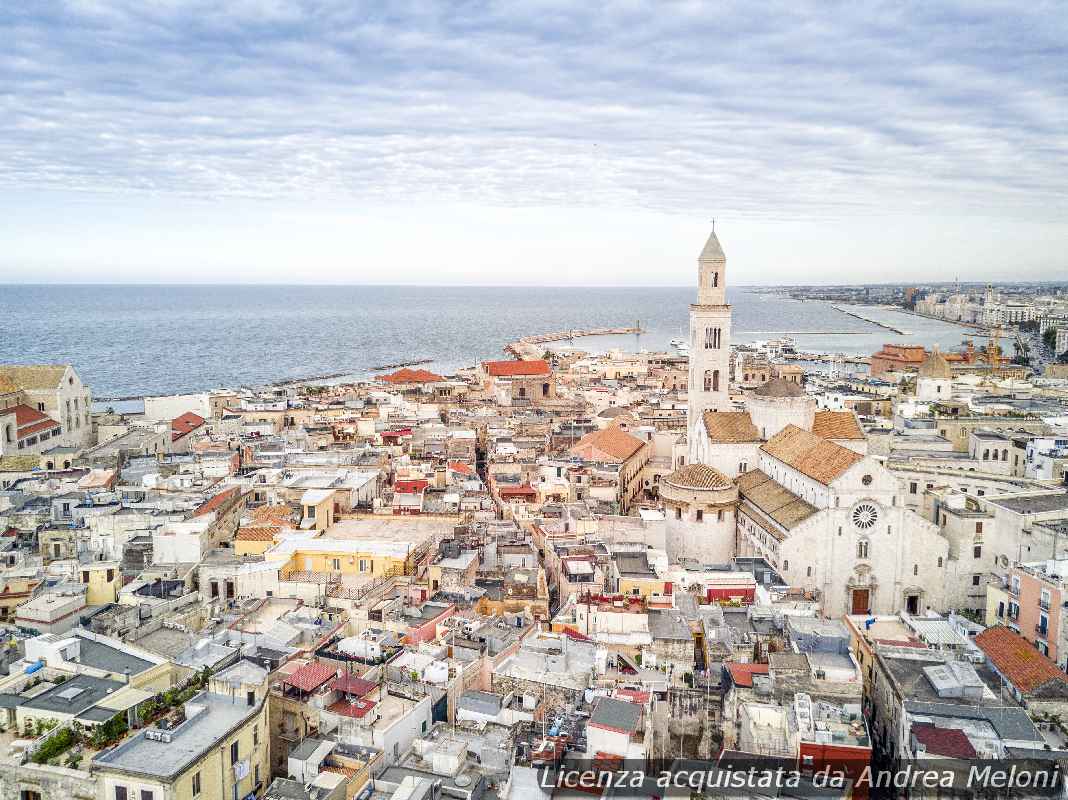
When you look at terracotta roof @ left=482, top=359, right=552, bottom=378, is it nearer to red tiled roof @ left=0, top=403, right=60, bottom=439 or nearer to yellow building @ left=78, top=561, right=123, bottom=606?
red tiled roof @ left=0, top=403, right=60, bottom=439

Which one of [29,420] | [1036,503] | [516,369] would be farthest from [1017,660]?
[516,369]

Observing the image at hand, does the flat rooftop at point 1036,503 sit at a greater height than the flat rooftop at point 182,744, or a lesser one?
greater

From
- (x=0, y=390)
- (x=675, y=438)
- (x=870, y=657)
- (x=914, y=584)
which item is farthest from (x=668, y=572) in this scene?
(x=0, y=390)

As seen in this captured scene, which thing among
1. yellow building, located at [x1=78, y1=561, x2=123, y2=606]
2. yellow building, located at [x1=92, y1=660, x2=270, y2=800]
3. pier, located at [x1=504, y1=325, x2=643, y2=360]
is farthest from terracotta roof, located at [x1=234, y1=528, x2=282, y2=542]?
pier, located at [x1=504, y1=325, x2=643, y2=360]

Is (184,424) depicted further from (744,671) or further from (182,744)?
(744,671)

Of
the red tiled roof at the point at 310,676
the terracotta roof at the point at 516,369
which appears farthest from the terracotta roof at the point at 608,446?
the terracotta roof at the point at 516,369

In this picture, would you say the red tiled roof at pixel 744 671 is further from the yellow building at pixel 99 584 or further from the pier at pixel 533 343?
the pier at pixel 533 343
